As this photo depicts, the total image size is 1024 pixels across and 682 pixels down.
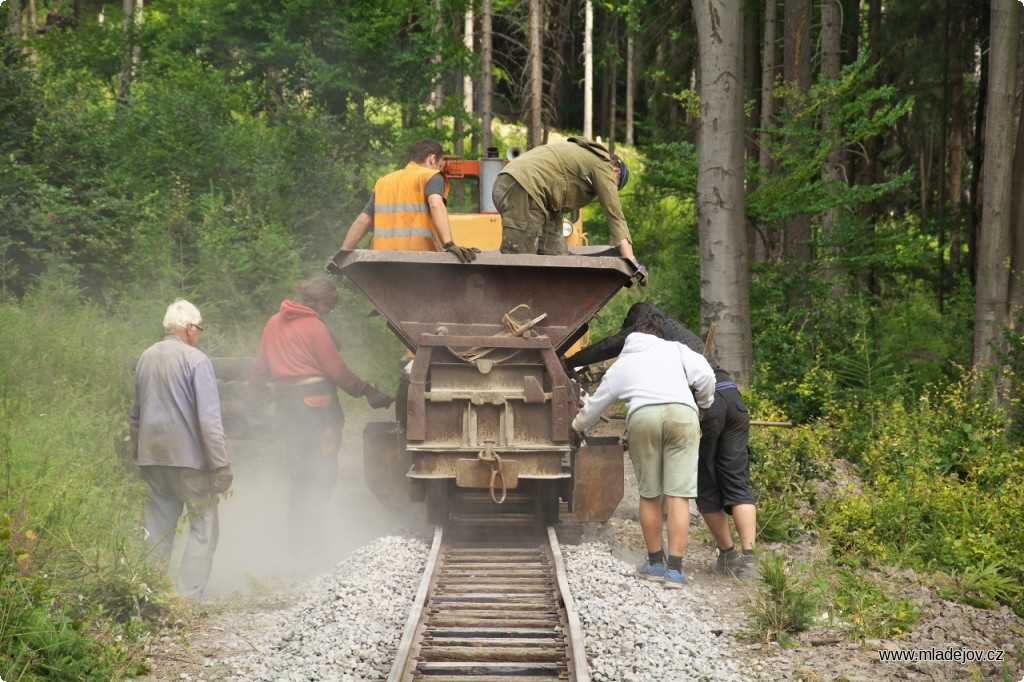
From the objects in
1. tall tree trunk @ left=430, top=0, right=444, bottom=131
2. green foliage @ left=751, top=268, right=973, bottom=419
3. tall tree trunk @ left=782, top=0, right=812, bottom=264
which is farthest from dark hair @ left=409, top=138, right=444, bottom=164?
tall tree trunk @ left=430, top=0, right=444, bottom=131

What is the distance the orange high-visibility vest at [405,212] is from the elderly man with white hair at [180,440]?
6.27 feet

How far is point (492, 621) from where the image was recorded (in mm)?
5684

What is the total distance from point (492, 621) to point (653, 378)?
194cm

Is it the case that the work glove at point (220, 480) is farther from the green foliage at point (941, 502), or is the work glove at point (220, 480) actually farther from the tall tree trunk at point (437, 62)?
the tall tree trunk at point (437, 62)

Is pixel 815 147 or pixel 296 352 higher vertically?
pixel 815 147

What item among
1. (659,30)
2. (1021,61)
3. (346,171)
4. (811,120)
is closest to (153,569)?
(811,120)

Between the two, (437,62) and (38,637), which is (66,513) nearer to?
(38,637)

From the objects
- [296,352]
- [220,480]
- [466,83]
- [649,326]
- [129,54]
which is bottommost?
[220,480]

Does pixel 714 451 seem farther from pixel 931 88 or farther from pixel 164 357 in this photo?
pixel 931 88

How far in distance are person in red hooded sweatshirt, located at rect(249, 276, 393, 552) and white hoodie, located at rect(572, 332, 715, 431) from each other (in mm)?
2258

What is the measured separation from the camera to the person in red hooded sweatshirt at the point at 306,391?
8172 mm

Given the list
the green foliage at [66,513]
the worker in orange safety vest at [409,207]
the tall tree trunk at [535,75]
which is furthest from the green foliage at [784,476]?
the tall tree trunk at [535,75]

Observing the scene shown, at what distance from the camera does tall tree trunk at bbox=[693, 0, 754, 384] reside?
1135 centimetres

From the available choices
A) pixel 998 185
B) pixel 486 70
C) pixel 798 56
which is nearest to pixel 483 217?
pixel 998 185
